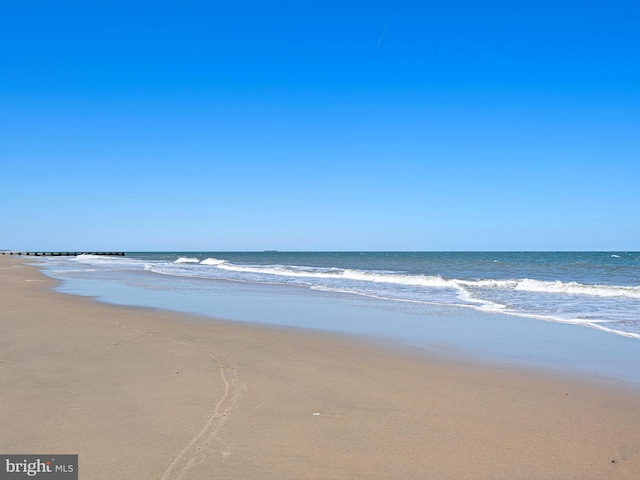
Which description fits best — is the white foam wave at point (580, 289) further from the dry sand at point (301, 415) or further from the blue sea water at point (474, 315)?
the dry sand at point (301, 415)

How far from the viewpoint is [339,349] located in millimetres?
9508

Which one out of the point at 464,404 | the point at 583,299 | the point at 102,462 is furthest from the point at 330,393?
the point at 583,299

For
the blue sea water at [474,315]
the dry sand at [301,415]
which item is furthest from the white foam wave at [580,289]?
the dry sand at [301,415]

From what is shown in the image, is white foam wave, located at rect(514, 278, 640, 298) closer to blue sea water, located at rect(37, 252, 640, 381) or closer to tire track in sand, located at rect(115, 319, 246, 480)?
blue sea water, located at rect(37, 252, 640, 381)

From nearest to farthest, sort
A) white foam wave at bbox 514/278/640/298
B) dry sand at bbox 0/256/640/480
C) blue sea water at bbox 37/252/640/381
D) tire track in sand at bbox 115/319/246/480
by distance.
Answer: tire track in sand at bbox 115/319/246/480
dry sand at bbox 0/256/640/480
blue sea water at bbox 37/252/640/381
white foam wave at bbox 514/278/640/298

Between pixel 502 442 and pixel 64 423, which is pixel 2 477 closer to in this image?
pixel 64 423

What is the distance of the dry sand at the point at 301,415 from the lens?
14.0 ft

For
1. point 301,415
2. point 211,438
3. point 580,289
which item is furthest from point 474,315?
point 580,289

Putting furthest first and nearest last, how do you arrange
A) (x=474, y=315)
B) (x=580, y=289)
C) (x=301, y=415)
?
(x=580, y=289)
(x=474, y=315)
(x=301, y=415)

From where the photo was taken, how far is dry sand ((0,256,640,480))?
4.28 m

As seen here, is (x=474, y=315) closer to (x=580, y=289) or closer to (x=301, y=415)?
(x=301, y=415)

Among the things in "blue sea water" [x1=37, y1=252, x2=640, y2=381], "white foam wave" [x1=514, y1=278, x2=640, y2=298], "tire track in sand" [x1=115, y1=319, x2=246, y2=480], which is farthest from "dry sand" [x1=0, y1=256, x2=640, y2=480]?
"white foam wave" [x1=514, y1=278, x2=640, y2=298]

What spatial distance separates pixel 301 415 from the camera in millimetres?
5477

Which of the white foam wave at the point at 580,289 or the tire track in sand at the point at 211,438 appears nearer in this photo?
the tire track in sand at the point at 211,438
